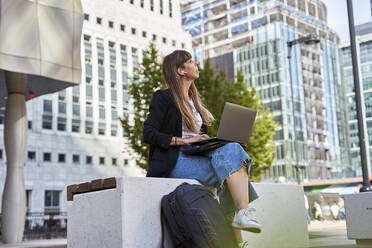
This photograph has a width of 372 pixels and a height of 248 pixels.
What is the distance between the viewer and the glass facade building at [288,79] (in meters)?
75.0

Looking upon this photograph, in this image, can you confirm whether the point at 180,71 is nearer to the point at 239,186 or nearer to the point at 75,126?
the point at 239,186

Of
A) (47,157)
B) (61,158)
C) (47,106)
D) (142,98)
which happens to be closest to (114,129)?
(61,158)

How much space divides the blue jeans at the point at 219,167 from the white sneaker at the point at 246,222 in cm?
31

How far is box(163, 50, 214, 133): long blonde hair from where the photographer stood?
453 centimetres

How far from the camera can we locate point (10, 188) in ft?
49.3

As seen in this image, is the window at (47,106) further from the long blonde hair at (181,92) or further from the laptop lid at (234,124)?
the laptop lid at (234,124)

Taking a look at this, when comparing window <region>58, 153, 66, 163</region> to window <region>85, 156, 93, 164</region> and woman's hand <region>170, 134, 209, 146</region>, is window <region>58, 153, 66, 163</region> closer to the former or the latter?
window <region>85, 156, 93, 164</region>

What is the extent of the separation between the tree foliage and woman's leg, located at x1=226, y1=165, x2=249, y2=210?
16.2m

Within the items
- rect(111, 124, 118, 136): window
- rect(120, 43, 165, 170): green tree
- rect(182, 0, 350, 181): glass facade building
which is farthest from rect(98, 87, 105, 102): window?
rect(120, 43, 165, 170): green tree

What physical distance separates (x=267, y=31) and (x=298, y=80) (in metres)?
9.56

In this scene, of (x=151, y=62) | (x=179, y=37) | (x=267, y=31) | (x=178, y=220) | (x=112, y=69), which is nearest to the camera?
(x=178, y=220)

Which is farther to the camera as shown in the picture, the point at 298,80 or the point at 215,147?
the point at 298,80

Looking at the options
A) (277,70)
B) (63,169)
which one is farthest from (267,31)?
(63,169)

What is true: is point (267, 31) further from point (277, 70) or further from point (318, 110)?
point (318, 110)
